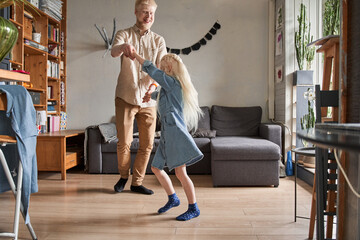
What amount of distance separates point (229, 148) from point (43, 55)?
2.56m

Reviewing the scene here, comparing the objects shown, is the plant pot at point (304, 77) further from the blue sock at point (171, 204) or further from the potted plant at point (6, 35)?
the potted plant at point (6, 35)

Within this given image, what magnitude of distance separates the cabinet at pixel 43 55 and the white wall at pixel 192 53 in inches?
6.1

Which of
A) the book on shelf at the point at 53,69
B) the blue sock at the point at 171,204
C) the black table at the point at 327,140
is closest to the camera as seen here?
the black table at the point at 327,140

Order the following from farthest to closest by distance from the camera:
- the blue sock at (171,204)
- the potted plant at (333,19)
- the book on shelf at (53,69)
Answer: the book on shelf at (53,69)
the potted plant at (333,19)
the blue sock at (171,204)

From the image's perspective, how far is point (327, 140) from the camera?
1.98ft

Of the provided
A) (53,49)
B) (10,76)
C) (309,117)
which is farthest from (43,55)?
(309,117)

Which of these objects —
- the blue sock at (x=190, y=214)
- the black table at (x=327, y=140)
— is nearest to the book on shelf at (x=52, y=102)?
the blue sock at (x=190, y=214)

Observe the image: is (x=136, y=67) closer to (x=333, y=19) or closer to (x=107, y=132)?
(x=107, y=132)

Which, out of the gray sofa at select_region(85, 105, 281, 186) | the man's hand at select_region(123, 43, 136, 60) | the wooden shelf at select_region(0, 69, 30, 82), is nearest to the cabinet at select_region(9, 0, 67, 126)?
the gray sofa at select_region(85, 105, 281, 186)

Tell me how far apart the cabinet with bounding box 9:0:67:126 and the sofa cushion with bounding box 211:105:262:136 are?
83.7 inches

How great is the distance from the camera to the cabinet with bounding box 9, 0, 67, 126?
3.32m

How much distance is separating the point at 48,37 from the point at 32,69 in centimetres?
47

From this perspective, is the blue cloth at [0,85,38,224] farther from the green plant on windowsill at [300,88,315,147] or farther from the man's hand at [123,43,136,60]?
the green plant on windowsill at [300,88,315,147]

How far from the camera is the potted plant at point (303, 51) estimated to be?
11.0ft
